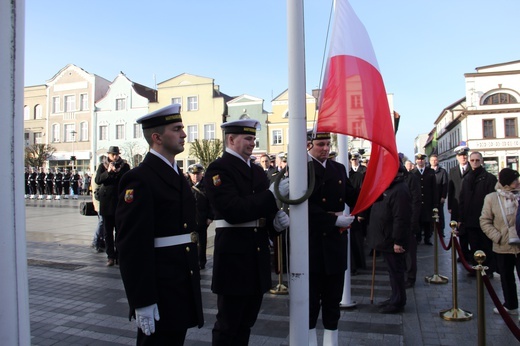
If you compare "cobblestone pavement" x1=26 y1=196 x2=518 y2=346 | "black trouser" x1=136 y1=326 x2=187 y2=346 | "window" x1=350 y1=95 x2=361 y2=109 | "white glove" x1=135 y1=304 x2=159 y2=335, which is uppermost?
"window" x1=350 y1=95 x2=361 y2=109

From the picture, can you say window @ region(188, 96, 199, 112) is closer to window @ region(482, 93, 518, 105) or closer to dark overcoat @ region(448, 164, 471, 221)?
window @ region(482, 93, 518, 105)

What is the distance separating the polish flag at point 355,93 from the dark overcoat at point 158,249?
1.24m

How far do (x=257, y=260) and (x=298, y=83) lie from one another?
4.57 ft

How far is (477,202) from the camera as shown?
6676 millimetres

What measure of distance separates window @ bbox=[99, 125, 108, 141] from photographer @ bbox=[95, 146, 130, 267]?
42889 mm

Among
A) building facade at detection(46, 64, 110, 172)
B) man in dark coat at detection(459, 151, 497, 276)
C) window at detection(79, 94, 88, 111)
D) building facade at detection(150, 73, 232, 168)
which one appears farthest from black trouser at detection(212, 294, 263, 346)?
window at detection(79, 94, 88, 111)

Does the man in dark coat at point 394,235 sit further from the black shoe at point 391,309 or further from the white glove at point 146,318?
the white glove at point 146,318

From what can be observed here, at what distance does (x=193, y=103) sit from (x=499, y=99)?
121 feet

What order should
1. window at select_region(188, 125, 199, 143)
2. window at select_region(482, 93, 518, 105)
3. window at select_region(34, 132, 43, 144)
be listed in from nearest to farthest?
1. window at select_region(188, 125, 199, 143)
2. window at select_region(482, 93, 518, 105)
3. window at select_region(34, 132, 43, 144)

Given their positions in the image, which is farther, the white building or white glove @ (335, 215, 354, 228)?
the white building

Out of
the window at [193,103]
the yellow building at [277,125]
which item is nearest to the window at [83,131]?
the window at [193,103]

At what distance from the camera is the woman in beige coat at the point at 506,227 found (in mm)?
5012

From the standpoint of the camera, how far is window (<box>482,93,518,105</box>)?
48656 millimetres

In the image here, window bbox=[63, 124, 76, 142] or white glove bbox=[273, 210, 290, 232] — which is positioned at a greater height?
window bbox=[63, 124, 76, 142]
